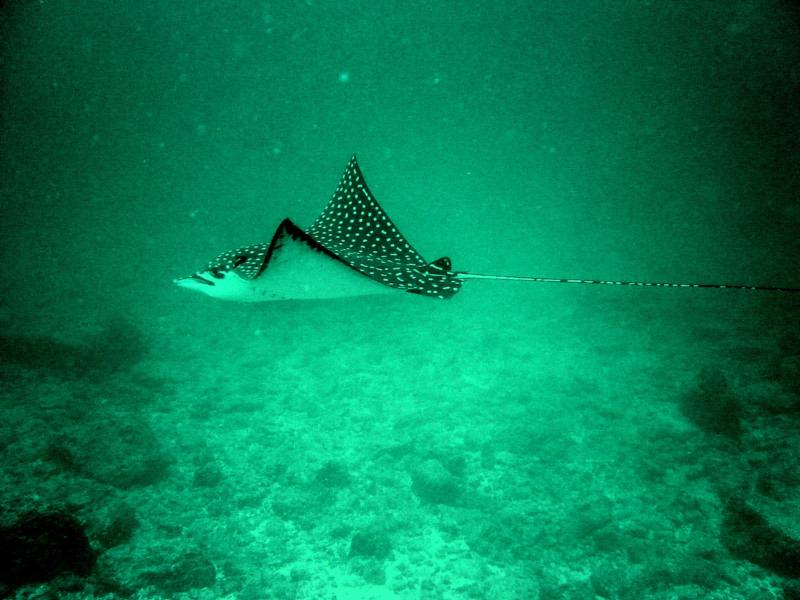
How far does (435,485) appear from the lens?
5.45 m

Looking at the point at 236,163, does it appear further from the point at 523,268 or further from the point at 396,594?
the point at 396,594

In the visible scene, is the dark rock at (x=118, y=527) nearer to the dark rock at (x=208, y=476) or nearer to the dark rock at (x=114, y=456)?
the dark rock at (x=114, y=456)

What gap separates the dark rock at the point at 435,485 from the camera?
5355mm

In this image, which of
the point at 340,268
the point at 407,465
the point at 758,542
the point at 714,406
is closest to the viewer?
the point at 340,268

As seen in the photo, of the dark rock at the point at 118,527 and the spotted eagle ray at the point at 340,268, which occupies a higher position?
the spotted eagle ray at the point at 340,268

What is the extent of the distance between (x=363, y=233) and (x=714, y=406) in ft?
22.6

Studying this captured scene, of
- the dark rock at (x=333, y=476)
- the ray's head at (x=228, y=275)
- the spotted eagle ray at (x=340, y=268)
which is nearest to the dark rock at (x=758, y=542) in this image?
the spotted eagle ray at (x=340, y=268)

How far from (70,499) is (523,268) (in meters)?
21.8

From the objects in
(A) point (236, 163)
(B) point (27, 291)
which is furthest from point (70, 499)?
(A) point (236, 163)

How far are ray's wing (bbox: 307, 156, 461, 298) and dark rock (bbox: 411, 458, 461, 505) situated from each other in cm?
338

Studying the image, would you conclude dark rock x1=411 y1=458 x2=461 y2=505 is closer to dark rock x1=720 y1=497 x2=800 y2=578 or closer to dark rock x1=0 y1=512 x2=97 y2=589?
dark rock x1=720 y1=497 x2=800 y2=578

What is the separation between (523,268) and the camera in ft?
74.1

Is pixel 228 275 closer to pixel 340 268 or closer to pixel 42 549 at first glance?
pixel 340 268

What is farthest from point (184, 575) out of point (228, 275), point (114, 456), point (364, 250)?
point (364, 250)
